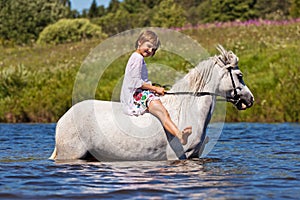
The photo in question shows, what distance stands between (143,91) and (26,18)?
4887cm

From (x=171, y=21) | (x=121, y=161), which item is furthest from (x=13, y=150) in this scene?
(x=171, y=21)

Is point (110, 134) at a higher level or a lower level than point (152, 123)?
lower

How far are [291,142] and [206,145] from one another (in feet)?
12.4

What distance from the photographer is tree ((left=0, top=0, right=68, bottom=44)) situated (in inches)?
2051

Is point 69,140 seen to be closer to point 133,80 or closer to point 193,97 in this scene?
point 133,80

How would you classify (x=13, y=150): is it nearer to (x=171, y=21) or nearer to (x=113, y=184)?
(x=113, y=184)

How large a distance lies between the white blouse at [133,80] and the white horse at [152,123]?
112mm

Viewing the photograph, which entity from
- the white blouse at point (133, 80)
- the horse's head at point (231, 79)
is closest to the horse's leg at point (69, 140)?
the white blouse at point (133, 80)

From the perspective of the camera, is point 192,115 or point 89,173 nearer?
point 89,173

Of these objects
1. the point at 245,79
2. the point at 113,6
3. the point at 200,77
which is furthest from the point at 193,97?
the point at 113,6

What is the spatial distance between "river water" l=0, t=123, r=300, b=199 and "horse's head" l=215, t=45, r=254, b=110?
98cm

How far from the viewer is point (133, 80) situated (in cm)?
823

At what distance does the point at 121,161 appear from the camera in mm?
8539

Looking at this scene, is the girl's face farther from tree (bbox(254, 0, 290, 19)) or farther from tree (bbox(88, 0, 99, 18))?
tree (bbox(88, 0, 99, 18))
